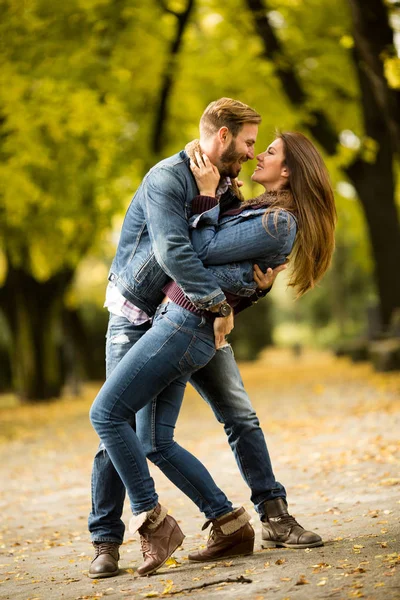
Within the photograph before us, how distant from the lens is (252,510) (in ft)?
20.9

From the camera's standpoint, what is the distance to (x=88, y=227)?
53.9 feet

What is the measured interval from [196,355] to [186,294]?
30 cm

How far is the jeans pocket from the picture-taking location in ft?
14.1

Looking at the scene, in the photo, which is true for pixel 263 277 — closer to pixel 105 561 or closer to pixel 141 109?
pixel 105 561

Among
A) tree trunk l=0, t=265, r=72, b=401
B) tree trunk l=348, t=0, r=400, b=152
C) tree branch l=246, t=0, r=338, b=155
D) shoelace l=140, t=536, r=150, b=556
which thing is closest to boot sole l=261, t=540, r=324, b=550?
shoelace l=140, t=536, r=150, b=556

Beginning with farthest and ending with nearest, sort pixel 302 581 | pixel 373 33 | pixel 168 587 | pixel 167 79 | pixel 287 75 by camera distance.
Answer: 1. pixel 167 79
2. pixel 287 75
3. pixel 373 33
4. pixel 168 587
5. pixel 302 581

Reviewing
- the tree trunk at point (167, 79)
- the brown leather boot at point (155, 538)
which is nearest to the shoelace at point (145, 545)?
the brown leather boot at point (155, 538)

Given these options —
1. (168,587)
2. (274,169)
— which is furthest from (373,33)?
(168,587)

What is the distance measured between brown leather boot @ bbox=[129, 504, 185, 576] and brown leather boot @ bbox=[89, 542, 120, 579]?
203 millimetres

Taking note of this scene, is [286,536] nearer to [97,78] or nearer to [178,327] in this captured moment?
[178,327]

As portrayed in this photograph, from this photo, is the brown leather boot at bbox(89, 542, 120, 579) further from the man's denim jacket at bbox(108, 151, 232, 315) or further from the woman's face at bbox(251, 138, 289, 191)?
the woman's face at bbox(251, 138, 289, 191)

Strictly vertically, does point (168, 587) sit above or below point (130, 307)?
below

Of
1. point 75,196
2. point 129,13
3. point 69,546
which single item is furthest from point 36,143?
point 69,546

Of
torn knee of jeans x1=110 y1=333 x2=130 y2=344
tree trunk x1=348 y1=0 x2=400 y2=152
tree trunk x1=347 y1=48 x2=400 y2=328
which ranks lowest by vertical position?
torn knee of jeans x1=110 y1=333 x2=130 y2=344
